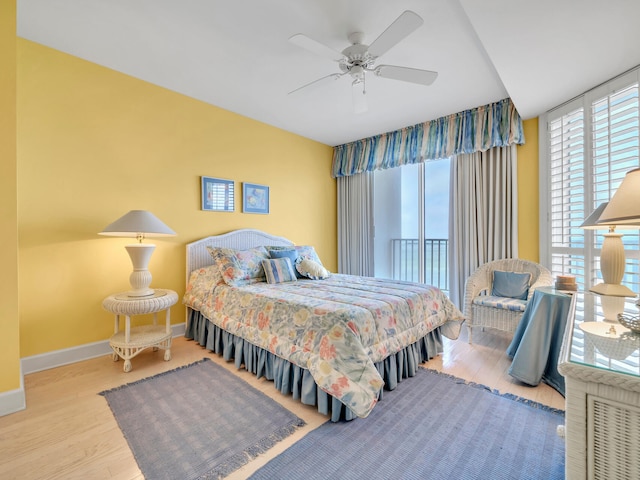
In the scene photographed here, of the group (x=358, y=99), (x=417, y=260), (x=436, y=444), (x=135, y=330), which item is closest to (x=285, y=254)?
(x=135, y=330)

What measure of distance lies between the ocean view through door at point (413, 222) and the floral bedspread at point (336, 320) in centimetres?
185

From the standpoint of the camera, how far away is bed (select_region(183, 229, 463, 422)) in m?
1.80

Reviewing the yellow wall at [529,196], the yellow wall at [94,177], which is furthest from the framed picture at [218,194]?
the yellow wall at [529,196]

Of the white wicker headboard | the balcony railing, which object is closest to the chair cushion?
the balcony railing

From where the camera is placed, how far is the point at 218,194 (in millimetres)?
3646

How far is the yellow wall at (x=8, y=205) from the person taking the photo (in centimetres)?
185

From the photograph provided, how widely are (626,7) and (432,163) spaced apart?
2733mm

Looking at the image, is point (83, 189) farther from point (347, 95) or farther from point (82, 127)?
point (347, 95)

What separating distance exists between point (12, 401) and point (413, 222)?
4.81 m

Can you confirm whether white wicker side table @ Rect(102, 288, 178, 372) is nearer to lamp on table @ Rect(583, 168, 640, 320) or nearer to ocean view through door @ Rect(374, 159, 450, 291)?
lamp on table @ Rect(583, 168, 640, 320)

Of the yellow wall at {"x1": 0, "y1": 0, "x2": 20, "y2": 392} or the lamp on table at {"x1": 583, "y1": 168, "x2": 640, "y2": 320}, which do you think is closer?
the lamp on table at {"x1": 583, "y1": 168, "x2": 640, "y2": 320}

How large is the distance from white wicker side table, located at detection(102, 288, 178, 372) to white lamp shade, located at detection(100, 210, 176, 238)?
1.84 feet

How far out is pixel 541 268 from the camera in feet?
9.88

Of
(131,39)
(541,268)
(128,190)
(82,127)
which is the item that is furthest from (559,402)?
(82,127)
